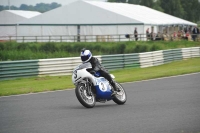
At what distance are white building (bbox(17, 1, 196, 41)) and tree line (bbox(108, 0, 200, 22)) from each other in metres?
69.2

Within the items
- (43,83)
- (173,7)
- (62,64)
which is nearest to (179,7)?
(173,7)

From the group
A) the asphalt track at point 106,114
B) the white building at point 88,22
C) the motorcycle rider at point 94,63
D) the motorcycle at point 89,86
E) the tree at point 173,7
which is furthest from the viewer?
the tree at point 173,7

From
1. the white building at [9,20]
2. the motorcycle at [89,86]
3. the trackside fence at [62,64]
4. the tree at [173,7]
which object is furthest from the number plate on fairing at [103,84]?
the tree at [173,7]

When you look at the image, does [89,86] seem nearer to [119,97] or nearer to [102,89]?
[102,89]

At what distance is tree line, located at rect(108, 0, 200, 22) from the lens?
13462cm

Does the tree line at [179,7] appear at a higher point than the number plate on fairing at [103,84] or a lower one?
higher

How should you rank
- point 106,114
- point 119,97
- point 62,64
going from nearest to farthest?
point 106,114 < point 119,97 < point 62,64

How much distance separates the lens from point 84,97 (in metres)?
12.8

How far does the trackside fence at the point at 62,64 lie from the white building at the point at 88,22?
75.8 feet

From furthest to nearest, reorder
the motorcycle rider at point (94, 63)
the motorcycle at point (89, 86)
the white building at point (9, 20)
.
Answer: the white building at point (9, 20), the motorcycle rider at point (94, 63), the motorcycle at point (89, 86)

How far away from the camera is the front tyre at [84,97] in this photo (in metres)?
12.6

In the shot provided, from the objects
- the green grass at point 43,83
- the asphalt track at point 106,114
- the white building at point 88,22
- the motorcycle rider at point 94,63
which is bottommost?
the green grass at point 43,83

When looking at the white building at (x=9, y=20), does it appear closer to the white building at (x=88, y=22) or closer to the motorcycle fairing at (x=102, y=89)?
the white building at (x=88, y=22)

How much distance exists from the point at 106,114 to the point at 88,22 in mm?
47539
